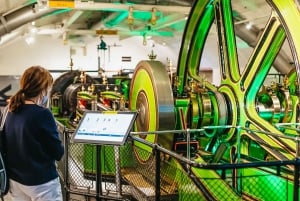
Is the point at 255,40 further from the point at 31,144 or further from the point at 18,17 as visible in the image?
the point at 31,144

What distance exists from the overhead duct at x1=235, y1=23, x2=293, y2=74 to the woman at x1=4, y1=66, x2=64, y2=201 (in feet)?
25.9

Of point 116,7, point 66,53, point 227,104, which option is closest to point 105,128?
point 227,104

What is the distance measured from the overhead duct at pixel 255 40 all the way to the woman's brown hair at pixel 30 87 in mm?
7871

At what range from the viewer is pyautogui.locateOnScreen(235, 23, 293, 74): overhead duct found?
9484mm

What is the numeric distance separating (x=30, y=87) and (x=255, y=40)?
804 centimetres

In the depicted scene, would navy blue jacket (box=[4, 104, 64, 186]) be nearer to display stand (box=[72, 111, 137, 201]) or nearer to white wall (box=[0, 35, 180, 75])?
display stand (box=[72, 111, 137, 201])

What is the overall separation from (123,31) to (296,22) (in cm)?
928

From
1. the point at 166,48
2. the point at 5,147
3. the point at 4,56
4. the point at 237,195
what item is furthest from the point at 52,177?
the point at 166,48

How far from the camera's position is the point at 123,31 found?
11672 millimetres

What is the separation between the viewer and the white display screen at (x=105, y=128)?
265 centimetres

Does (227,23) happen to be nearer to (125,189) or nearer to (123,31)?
(125,189)

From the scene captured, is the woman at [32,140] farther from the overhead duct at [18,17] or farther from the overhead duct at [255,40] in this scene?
the overhead duct at [255,40]

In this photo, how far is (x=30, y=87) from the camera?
2266mm

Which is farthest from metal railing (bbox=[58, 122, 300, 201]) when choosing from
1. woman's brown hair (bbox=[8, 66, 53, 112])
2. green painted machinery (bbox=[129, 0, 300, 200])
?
woman's brown hair (bbox=[8, 66, 53, 112])
